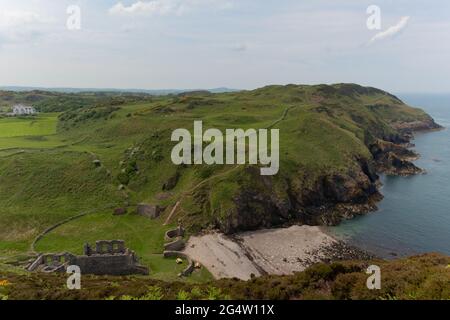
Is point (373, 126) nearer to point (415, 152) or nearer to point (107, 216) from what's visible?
point (415, 152)

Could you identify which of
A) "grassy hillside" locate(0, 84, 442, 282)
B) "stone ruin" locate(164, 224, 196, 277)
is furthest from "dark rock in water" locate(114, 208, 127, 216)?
"stone ruin" locate(164, 224, 196, 277)

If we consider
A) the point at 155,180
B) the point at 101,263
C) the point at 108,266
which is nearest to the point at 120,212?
the point at 155,180

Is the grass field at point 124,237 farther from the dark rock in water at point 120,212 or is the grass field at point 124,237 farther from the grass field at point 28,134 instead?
the grass field at point 28,134

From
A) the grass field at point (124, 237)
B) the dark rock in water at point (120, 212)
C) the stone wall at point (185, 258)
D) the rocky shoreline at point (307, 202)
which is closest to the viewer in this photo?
the stone wall at point (185, 258)

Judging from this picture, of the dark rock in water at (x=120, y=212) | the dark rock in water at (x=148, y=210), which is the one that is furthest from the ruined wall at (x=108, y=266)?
the dark rock in water at (x=120, y=212)

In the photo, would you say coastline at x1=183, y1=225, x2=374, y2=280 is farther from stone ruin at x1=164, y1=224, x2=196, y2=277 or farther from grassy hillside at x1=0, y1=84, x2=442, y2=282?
grassy hillside at x1=0, y1=84, x2=442, y2=282

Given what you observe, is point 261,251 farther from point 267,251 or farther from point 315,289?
point 315,289
